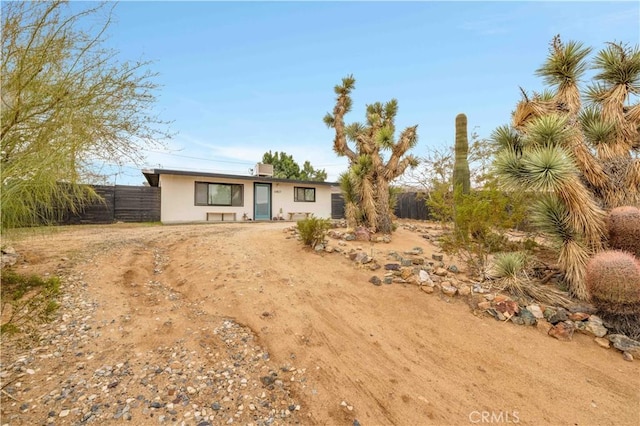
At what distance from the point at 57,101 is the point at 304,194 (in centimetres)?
1532

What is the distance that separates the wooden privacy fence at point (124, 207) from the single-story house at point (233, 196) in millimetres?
457

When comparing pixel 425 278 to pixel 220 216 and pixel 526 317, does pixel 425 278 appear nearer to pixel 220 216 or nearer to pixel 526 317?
pixel 526 317

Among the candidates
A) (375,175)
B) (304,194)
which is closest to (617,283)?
(375,175)

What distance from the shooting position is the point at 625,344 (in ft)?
9.55

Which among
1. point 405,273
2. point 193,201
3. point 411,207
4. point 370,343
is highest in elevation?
point 193,201

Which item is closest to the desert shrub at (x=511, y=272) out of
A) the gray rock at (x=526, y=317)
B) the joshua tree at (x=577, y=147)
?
the gray rock at (x=526, y=317)

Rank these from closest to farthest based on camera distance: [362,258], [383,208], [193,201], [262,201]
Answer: [362,258], [383,208], [193,201], [262,201]

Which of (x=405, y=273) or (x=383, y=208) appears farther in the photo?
(x=383, y=208)

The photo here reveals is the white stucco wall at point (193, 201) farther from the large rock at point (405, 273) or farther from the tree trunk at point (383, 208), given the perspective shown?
the large rock at point (405, 273)

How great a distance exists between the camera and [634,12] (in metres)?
4.71

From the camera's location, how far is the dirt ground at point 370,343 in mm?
2168

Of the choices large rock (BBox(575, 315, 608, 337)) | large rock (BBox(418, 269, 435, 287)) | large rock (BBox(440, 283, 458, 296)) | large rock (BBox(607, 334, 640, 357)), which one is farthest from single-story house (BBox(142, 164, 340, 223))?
large rock (BBox(607, 334, 640, 357))

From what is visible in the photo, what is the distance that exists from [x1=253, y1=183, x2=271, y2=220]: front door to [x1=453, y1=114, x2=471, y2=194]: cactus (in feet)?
34.0

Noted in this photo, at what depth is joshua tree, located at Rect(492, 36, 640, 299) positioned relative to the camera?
385cm
